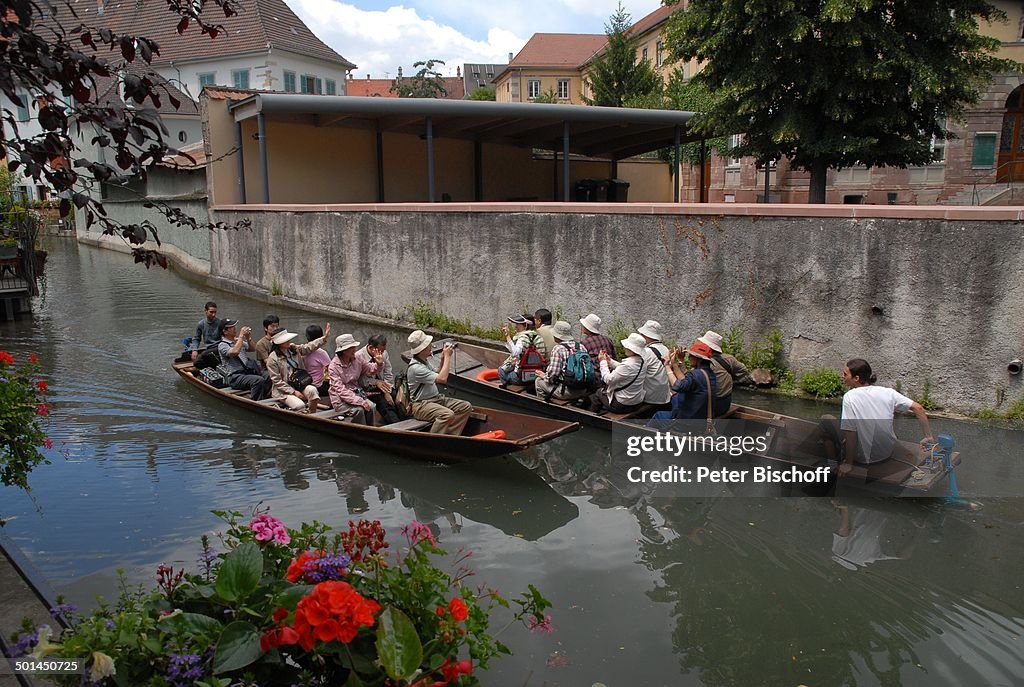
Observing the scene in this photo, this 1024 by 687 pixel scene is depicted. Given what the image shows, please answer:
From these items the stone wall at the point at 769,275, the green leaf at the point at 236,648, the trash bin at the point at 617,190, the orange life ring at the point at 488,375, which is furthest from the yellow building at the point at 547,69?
the green leaf at the point at 236,648

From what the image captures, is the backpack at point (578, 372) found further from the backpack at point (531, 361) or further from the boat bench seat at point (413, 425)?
the boat bench seat at point (413, 425)

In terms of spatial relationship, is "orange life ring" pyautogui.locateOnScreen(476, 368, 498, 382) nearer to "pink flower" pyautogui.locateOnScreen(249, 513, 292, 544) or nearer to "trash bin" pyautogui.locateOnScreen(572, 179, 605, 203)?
"pink flower" pyautogui.locateOnScreen(249, 513, 292, 544)

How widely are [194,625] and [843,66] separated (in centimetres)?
1634

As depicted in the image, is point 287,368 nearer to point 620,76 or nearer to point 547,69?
point 620,76

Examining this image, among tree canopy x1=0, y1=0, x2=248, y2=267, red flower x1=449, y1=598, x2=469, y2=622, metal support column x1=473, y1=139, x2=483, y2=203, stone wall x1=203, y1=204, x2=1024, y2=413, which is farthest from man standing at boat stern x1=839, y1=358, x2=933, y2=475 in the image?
metal support column x1=473, y1=139, x2=483, y2=203

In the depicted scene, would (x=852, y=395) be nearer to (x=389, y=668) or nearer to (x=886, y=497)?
(x=886, y=497)

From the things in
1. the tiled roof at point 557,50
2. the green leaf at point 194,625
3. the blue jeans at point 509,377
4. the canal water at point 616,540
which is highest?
the tiled roof at point 557,50

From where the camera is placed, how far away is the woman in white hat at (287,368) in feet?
36.9

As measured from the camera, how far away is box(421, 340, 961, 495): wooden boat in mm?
7824

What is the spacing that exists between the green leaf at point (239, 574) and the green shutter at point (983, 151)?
30.5 metres

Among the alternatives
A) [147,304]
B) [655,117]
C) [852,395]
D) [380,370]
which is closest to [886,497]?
[852,395]

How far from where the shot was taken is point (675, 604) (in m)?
6.49

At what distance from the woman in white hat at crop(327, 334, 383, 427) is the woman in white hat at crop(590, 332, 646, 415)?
9.25 feet

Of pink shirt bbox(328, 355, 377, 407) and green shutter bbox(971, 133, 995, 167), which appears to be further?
green shutter bbox(971, 133, 995, 167)
